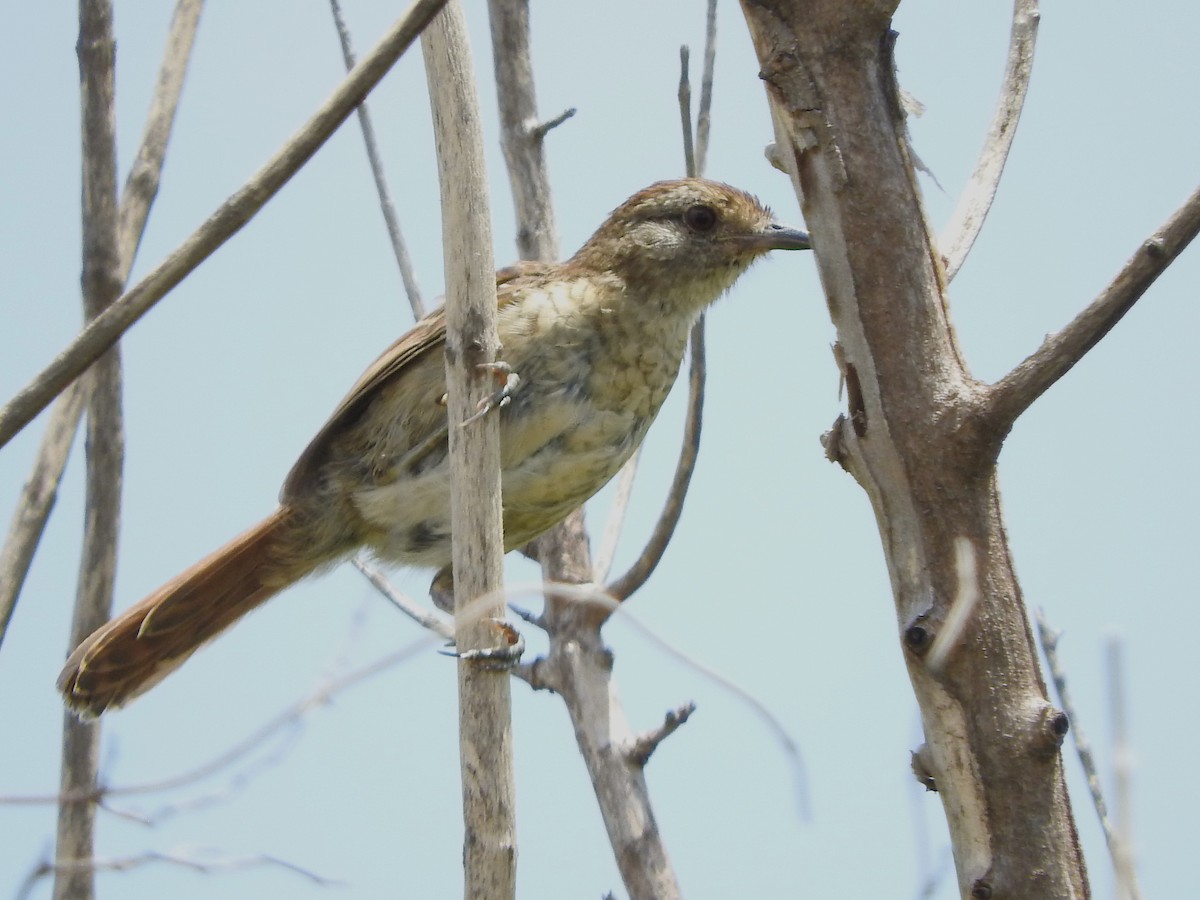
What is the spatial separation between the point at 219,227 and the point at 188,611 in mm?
2379

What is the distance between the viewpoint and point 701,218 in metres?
3.80

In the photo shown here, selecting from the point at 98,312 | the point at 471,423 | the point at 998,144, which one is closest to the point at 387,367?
the point at 98,312

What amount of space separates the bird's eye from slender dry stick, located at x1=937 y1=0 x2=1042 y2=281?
159 cm

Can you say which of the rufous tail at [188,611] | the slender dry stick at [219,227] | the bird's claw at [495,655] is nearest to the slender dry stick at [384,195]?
the rufous tail at [188,611]

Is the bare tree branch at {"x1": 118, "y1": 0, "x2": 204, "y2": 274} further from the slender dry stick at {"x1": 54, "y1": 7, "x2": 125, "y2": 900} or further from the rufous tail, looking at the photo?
the rufous tail

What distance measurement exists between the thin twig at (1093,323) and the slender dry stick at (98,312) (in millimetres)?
1581

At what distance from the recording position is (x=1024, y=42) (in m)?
2.21

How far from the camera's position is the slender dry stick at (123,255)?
2.37m

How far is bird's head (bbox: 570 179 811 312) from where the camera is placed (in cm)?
371

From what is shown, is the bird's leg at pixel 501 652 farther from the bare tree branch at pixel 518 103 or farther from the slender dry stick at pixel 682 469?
the bare tree branch at pixel 518 103

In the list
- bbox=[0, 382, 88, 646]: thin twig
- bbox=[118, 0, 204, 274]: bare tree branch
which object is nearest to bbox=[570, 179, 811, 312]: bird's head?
bbox=[118, 0, 204, 274]: bare tree branch

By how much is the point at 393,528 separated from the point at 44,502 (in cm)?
122

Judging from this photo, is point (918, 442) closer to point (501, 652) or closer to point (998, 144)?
point (998, 144)

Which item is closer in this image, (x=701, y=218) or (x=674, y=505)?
(x=674, y=505)
